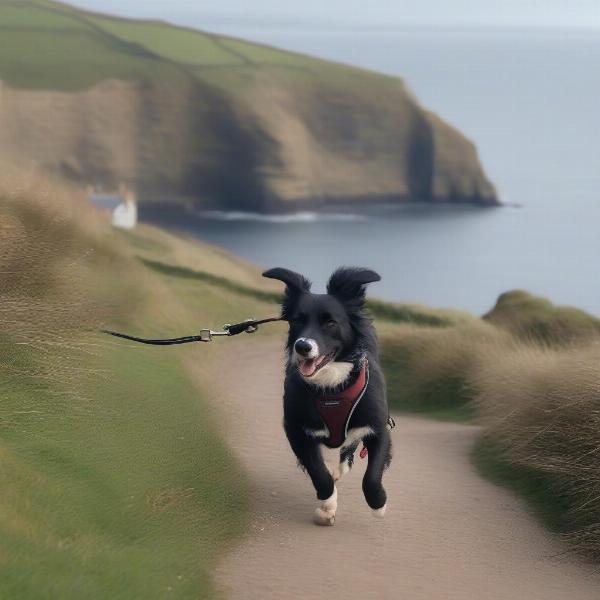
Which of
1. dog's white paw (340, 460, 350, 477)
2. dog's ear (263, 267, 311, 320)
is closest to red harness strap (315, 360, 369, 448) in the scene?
dog's ear (263, 267, 311, 320)

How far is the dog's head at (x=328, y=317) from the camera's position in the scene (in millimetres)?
9039

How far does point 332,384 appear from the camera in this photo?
9.36m

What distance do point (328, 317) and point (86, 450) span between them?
235cm

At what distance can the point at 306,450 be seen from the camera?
9641mm

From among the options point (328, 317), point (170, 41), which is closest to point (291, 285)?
point (328, 317)

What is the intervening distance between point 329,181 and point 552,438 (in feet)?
267

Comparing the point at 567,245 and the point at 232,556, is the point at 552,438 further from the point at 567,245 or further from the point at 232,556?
the point at 567,245

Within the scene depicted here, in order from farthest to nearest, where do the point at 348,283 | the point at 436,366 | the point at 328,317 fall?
the point at 436,366, the point at 348,283, the point at 328,317

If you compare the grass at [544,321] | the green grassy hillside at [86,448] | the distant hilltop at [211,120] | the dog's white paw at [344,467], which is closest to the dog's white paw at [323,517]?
the green grassy hillside at [86,448]

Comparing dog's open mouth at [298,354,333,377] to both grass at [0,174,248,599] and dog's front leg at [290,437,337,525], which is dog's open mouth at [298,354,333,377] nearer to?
dog's front leg at [290,437,337,525]

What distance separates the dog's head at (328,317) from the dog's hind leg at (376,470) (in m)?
0.67

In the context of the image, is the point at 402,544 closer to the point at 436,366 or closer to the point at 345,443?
the point at 345,443

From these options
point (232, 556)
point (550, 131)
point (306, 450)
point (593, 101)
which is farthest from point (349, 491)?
point (593, 101)

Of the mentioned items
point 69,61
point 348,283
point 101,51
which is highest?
point 348,283
